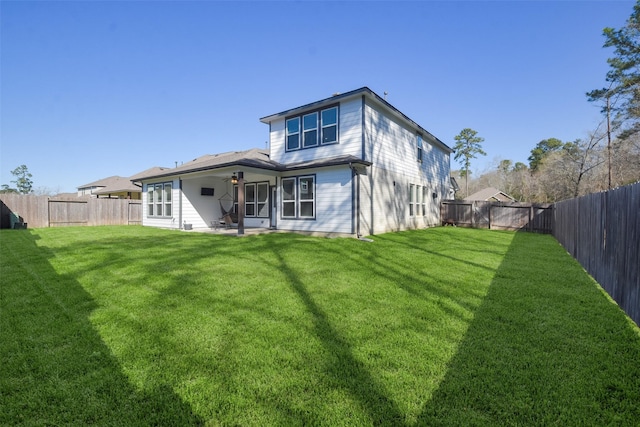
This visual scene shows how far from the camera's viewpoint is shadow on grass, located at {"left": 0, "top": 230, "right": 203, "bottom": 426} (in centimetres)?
185

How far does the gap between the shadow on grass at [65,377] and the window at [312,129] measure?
392 inches

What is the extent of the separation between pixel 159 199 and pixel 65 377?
16138 millimetres

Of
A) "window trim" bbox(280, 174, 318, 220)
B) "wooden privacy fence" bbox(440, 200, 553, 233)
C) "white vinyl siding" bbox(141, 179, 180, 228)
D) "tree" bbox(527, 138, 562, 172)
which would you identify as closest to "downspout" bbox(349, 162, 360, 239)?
"window trim" bbox(280, 174, 318, 220)

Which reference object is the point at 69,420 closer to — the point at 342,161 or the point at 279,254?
the point at 279,254

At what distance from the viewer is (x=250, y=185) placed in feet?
48.9

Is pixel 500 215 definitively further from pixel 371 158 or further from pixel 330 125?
pixel 330 125

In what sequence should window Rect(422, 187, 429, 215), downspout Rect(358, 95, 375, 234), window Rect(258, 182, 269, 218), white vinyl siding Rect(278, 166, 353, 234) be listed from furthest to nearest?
window Rect(422, 187, 429, 215)
window Rect(258, 182, 269, 218)
downspout Rect(358, 95, 375, 234)
white vinyl siding Rect(278, 166, 353, 234)

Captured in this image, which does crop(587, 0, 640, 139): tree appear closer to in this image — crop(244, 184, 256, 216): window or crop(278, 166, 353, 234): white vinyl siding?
crop(278, 166, 353, 234): white vinyl siding

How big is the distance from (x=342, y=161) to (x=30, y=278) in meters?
8.66

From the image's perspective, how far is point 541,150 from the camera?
43719 millimetres

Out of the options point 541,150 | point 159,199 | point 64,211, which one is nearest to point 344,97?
point 159,199

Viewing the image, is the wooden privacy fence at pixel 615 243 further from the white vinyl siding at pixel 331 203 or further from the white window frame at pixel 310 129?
the white window frame at pixel 310 129

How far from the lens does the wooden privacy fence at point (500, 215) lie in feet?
51.7

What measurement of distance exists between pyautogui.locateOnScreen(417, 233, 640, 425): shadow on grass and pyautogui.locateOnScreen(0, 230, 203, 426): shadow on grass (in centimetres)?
182
